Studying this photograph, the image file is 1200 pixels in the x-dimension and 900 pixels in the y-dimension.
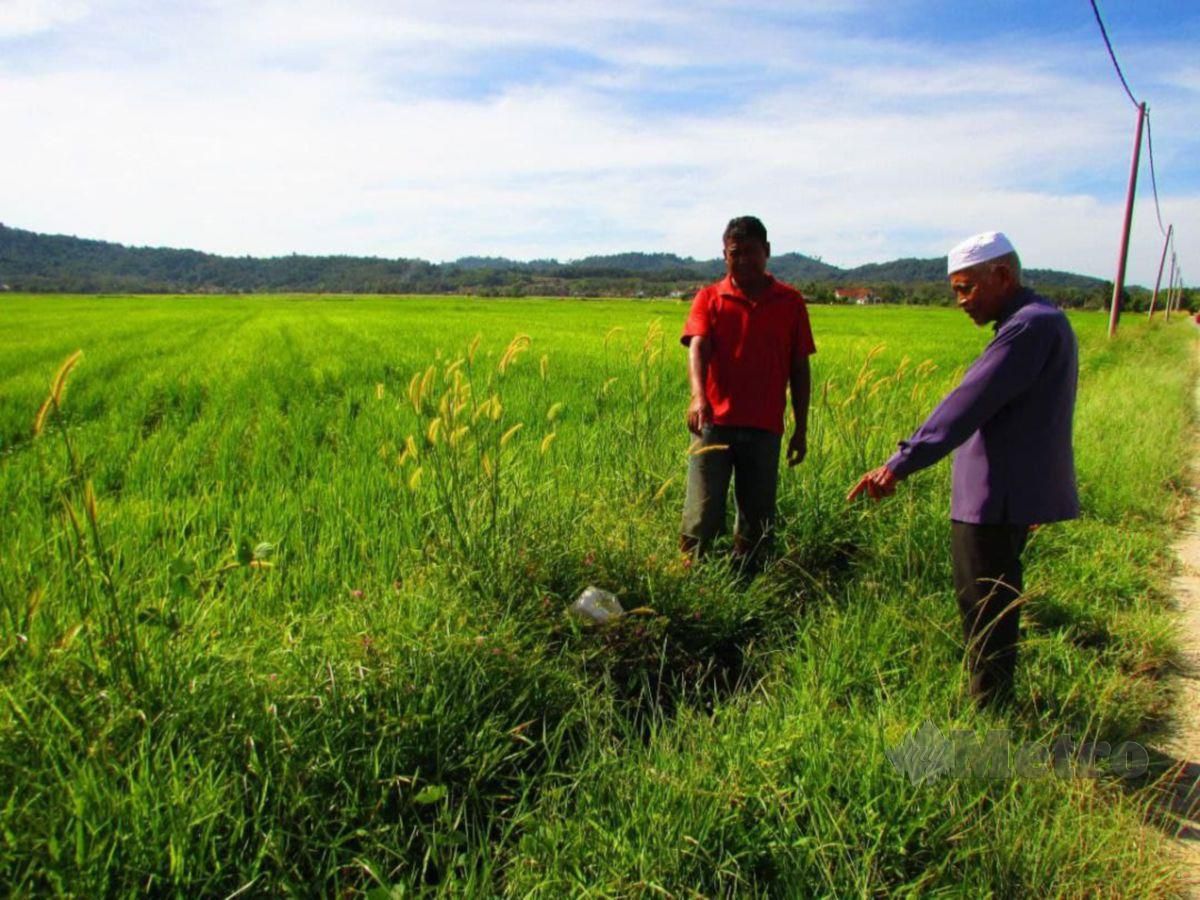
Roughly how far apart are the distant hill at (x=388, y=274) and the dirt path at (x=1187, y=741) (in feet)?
183

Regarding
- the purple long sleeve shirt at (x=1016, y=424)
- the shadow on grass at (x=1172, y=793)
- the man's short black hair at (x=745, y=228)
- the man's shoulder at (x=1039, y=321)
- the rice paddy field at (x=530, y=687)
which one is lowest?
the shadow on grass at (x=1172, y=793)

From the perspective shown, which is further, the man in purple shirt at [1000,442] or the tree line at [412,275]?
the tree line at [412,275]

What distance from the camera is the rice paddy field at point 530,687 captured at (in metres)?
1.69

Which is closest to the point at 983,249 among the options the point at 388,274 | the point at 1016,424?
the point at 1016,424

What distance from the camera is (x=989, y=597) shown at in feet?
7.75

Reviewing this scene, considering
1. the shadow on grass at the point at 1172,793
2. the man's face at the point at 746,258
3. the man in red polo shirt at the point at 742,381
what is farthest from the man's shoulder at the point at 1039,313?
the shadow on grass at the point at 1172,793

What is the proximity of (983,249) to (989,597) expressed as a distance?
41.5 inches

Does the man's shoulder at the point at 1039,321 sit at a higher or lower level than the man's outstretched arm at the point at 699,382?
higher

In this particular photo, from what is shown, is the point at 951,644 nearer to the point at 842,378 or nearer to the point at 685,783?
the point at 685,783

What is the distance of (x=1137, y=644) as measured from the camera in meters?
2.99

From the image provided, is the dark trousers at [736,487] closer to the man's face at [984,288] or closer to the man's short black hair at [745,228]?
the man's short black hair at [745,228]

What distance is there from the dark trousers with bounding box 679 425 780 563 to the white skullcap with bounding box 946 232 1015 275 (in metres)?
1.15

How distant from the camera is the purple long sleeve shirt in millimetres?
2219

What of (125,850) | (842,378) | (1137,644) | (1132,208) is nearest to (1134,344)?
(1132,208)
